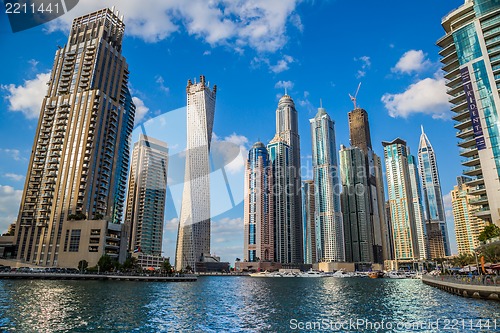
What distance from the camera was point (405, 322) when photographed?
3744 cm

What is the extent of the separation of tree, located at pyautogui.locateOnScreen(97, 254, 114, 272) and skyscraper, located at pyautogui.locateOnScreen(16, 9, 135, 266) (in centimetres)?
629

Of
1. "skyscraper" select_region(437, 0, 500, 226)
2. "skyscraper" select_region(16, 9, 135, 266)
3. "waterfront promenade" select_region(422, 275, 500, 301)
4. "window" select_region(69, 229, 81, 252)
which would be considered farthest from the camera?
"skyscraper" select_region(16, 9, 135, 266)

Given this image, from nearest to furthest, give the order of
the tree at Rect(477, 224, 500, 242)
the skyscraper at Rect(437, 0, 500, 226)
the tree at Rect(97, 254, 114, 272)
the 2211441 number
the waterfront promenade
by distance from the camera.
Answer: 1. the 2211441 number
2. the waterfront promenade
3. the tree at Rect(477, 224, 500, 242)
4. the skyscraper at Rect(437, 0, 500, 226)
5. the tree at Rect(97, 254, 114, 272)

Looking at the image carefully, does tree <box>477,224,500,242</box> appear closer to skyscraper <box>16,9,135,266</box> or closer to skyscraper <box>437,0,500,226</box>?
skyscraper <box>437,0,500,226</box>

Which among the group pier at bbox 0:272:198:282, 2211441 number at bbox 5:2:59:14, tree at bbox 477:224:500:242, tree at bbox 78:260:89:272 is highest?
2211441 number at bbox 5:2:59:14

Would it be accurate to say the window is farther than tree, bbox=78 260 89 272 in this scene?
Yes

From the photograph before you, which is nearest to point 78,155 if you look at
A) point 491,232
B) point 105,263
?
point 105,263

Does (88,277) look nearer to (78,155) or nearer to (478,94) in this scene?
(78,155)

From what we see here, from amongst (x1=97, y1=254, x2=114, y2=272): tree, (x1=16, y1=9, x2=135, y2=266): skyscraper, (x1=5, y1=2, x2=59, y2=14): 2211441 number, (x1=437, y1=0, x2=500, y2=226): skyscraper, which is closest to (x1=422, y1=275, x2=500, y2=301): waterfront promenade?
(x1=437, y1=0, x2=500, y2=226): skyscraper

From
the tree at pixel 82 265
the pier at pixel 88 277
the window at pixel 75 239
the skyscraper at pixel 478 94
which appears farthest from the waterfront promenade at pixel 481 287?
the window at pixel 75 239

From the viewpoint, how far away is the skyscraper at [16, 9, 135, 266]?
130750 mm

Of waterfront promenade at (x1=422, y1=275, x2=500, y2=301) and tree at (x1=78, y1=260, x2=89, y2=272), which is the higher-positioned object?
tree at (x1=78, y1=260, x2=89, y2=272)

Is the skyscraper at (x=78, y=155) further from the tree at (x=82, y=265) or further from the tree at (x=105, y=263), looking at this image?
the tree at (x=105, y=263)

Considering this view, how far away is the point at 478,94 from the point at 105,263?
125598mm
